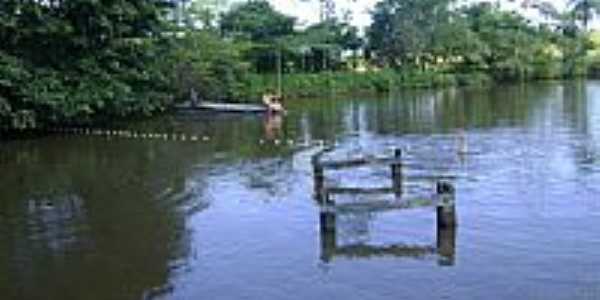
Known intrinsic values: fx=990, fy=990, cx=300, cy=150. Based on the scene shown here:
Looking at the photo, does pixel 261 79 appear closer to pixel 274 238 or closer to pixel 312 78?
pixel 312 78

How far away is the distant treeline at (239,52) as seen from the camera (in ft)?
122

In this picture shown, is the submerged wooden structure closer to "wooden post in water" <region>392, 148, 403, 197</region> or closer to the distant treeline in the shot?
"wooden post in water" <region>392, 148, 403, 197</region>

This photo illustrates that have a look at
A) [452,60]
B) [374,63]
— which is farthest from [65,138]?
[452,60]

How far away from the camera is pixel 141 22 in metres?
41.5

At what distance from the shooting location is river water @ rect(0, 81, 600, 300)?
14.5 meters

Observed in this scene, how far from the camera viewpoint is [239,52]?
64188mm

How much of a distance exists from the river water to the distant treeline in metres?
3.08

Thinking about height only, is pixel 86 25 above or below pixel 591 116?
above

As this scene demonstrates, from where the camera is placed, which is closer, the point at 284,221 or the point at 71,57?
the point at 284,221

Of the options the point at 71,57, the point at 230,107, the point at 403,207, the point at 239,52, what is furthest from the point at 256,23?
the point at 403,207

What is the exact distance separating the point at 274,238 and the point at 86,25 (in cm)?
2348

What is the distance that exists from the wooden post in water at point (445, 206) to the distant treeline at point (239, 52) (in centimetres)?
2103

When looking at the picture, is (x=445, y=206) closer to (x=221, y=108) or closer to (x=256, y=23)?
(x=221, y=108)

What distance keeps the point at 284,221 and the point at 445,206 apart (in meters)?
3.55
